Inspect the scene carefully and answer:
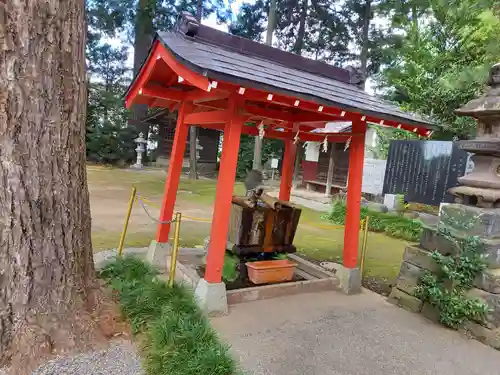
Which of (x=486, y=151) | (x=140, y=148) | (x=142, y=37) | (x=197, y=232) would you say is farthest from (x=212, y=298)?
(x=142, y=37)

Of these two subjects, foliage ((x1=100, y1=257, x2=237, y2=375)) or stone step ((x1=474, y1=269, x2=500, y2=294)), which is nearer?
foliage ((x1=100, y1=257, x2=237, y2=375))

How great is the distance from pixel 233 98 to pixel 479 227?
3.36 meters

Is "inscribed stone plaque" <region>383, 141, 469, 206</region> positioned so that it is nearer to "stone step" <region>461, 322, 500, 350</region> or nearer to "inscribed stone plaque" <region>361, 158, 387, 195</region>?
"inscribed stone plaque" <region>361, 158, 387, 195</region>

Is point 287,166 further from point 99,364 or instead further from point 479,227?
point 99,364

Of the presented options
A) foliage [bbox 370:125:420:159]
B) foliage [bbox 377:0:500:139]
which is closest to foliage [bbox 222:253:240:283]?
foliage [bbox 377:0:500:139]

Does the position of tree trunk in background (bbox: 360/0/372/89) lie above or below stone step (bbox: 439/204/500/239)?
above

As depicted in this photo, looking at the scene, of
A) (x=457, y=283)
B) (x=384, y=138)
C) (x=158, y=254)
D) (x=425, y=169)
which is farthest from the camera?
(x=384, y=138)

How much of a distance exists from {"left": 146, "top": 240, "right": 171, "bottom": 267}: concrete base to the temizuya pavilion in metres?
0.10

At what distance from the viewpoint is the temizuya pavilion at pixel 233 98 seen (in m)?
3.61

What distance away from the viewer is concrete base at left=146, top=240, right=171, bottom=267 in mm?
5434

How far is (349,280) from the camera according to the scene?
16.7ft

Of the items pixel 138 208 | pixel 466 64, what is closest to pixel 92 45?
pixel 138 208

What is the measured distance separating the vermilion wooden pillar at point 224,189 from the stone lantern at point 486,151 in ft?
9.80

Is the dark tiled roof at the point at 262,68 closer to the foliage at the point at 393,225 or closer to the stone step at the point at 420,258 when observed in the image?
the stone step at the point at 420,258
